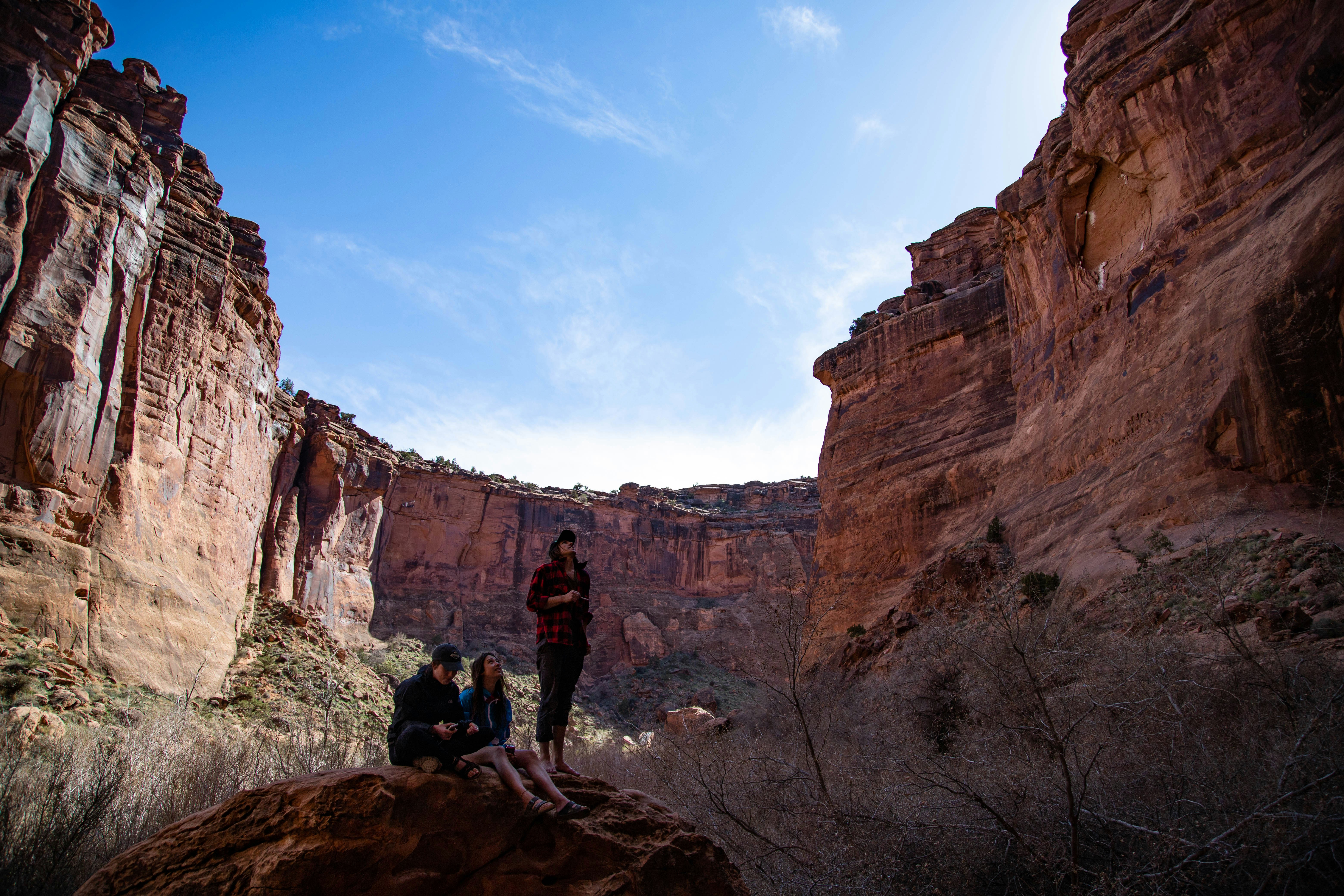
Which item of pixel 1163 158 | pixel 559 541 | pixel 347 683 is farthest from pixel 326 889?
pixel 347 683

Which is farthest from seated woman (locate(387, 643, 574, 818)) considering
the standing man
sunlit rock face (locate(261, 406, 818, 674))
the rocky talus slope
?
sunlit rock face (locate(261, 406, 818, 674))

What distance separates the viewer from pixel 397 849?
380 cm

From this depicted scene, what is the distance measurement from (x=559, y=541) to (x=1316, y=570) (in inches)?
389

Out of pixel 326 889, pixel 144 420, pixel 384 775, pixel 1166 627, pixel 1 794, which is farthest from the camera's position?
pixel 144 420

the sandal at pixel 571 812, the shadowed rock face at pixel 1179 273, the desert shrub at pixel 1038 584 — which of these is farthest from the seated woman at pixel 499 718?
the shadowed rock face at pixel 1179 273

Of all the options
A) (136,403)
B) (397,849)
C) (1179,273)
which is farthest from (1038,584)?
(136,403)

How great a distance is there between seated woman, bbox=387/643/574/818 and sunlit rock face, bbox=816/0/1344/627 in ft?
40.9

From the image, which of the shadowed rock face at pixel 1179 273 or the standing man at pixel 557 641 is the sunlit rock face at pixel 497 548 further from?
the standing man at pixel 557 641

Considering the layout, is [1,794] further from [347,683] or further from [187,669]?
[347,683]

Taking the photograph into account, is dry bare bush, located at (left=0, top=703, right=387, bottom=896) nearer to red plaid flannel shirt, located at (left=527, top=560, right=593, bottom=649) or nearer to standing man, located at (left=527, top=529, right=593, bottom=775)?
standing man, located at (left=527, top=529, right=593, bottom=775)

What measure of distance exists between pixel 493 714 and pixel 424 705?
43.7 inches

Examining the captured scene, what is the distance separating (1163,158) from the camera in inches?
664

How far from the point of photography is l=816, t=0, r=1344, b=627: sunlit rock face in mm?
11859

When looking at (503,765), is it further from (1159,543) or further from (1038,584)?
(1038,584)
